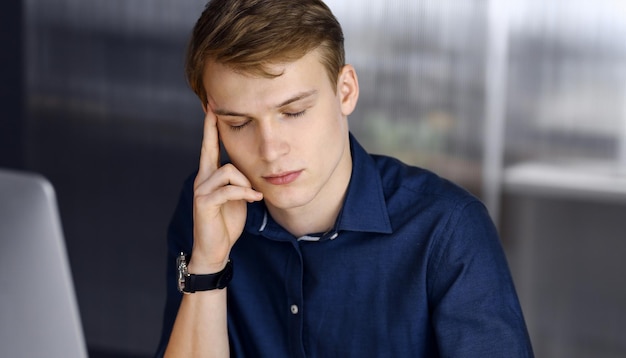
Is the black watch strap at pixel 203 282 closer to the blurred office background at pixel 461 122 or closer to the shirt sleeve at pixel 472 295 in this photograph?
the shirt sleeve at pixel 472 295

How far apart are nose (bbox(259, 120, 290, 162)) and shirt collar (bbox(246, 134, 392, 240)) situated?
0.17 meters

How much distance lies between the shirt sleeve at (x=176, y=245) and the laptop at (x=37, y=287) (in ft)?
1.80

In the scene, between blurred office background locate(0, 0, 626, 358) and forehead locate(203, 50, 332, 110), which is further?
blurred office background locate(0, 0, 626, 358)

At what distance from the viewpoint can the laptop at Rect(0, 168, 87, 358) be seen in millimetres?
1077

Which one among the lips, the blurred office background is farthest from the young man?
the blurred office background

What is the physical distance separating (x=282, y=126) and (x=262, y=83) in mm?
76

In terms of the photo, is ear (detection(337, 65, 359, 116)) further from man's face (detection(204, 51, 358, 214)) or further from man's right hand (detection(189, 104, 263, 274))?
man's right hand (detection(189, 104, 263, 274))

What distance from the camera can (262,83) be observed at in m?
1.38

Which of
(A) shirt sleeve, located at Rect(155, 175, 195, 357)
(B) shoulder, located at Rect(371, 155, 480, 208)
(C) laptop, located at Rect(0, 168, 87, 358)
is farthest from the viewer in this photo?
(A) shirt sleeve, located at Rect(155, 175, 195, 357)

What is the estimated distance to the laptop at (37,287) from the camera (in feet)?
3.53

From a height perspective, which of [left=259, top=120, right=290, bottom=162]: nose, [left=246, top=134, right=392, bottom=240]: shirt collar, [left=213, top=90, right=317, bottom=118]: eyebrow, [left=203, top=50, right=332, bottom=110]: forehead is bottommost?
[left=246, top=134, right=392, bottom=240]: shirt collar

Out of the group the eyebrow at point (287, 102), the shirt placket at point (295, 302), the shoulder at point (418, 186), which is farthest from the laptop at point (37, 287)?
the shoulder at point (418, 186)

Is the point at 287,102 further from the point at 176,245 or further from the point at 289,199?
the point at 176,245

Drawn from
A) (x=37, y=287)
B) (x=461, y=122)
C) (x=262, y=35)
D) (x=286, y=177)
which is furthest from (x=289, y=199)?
(x=461, y=122)
